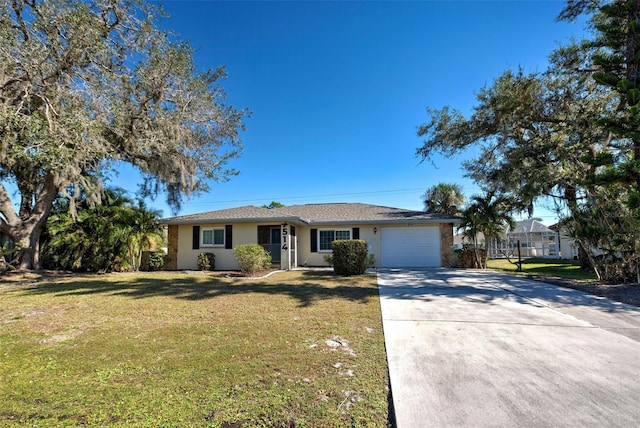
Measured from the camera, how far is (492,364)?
332 centimetres

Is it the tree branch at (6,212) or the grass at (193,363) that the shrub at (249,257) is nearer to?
the grass at (193,363)

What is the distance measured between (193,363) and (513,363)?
3488mm

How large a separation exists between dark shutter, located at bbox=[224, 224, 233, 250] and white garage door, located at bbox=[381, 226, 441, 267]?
7468 mm

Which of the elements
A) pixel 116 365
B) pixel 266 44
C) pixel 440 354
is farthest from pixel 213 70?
pixel 440 354

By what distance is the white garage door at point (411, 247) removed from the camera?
48.9 feet

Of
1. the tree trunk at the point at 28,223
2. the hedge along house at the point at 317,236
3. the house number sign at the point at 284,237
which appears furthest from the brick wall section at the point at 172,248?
the house number sign at the point at 284,237

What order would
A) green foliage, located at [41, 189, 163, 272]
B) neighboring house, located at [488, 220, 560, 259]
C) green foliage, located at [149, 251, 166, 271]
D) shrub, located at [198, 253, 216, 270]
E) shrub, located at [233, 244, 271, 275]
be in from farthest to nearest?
1. neighboring house, located at [488, 220, 560, 259]
2. green foliage, located at [149, 251, 166, 271]
3. shrub, located at [198, 253, 216, 270]
4. green foliage, located at [41, 189, 163, 272]
5. shrub, located at [233, 244, 271, 275]

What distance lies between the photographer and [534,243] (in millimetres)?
29344

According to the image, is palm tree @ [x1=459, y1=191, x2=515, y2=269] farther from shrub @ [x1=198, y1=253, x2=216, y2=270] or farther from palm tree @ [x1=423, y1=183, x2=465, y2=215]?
shrub @ [x1=198, y1=253, x2=216, y2=270]

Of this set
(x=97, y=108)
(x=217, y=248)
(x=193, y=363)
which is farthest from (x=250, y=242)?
(x=193, y=363)

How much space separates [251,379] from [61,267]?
1453cm

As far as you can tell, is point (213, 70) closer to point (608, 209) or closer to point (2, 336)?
point (2, 336)

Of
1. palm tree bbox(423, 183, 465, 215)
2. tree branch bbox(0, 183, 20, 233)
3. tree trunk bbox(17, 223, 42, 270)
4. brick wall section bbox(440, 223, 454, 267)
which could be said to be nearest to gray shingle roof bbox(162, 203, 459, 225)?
brick wall section bbox(440, 223, 454, 267)

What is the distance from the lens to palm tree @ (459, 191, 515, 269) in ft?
46.5
